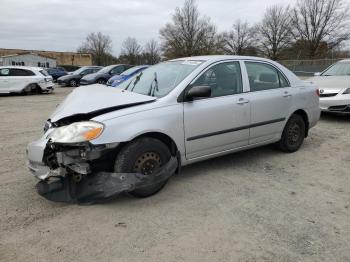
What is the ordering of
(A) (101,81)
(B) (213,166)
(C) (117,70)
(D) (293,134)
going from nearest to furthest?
(B) (213,166), (D) (293,134), (A) (101,81), (C) (117,70)

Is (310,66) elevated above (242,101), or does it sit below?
above

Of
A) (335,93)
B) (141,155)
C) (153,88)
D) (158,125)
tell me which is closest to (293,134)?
(153,88)

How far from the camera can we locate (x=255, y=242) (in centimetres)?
317

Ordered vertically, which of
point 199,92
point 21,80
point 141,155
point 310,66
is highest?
point 310,66

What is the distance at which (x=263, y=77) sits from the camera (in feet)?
17.8

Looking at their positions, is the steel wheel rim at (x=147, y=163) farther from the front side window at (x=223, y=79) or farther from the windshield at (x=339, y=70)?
the windshield at (x=339, y=70)

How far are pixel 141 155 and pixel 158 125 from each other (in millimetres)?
410

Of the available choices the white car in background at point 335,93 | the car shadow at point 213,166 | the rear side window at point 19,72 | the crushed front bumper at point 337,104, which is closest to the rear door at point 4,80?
the rear side window at point 19,72

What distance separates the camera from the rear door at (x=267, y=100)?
5141 millimetres

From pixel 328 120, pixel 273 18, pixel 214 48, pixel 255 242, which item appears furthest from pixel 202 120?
pixel 273 18

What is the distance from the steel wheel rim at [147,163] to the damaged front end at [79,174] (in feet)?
0.35

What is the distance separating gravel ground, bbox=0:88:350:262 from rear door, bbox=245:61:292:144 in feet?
1.75

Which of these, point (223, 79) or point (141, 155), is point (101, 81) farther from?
point (141, 155)

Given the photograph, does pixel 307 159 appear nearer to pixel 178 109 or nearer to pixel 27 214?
pixel 178 109
